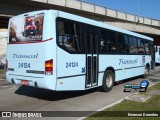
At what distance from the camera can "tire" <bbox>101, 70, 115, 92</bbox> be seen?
1210 centimetres

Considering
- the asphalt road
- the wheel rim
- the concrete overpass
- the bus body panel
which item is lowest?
the asphalt road

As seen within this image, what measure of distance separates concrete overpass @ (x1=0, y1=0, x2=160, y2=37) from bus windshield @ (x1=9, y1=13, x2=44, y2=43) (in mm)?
13065

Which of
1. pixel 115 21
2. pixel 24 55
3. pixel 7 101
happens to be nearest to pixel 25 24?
pixel 24 55

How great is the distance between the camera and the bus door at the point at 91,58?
10.7 meters

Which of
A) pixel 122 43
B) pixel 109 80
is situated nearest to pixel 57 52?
pixel 109 80

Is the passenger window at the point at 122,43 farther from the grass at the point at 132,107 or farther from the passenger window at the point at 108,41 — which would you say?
the grass at the point at 132,107

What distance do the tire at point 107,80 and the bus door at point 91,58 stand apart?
0.81m

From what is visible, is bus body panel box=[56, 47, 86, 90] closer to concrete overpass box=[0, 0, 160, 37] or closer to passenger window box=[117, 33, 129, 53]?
passenger window box=[117, 33, 129, 53]

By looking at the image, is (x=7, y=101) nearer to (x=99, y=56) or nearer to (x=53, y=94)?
(x=53, y=94)

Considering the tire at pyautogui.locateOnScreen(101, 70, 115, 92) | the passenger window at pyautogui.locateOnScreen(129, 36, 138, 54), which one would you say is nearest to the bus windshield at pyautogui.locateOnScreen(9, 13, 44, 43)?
the tire at pyautogui.locateOnScreen(101, 70, 115, 92)

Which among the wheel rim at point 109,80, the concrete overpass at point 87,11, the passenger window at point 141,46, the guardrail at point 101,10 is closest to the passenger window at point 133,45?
the passenger window at point 141,46

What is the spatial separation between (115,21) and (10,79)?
91.9 ft

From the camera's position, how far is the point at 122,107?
888 cm

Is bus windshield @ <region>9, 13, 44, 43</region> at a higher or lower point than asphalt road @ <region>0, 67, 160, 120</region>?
higher
